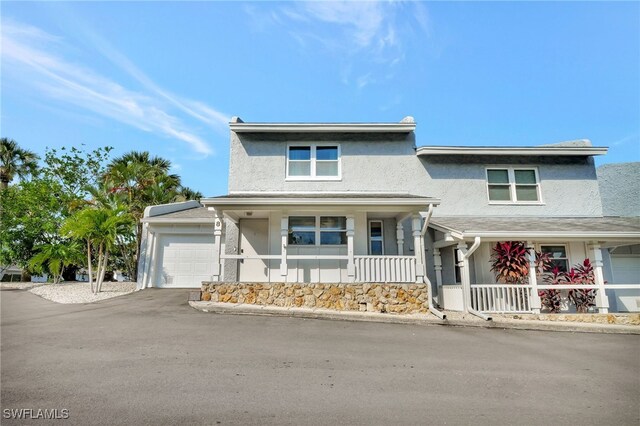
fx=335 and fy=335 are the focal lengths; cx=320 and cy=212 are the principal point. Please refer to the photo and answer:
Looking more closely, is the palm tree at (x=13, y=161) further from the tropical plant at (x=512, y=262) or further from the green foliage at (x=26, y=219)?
the tropical plant at (x=512, y=262)

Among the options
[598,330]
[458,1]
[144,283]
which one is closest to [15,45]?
[144,283]

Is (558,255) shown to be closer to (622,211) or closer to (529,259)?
(529,259)

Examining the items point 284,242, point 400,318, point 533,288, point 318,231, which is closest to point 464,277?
point 533,288

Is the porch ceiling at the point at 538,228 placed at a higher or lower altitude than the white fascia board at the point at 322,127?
lower

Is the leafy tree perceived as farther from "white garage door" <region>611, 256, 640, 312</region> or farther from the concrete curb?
"white garage door" <region>611, 256, 640, 312</region>

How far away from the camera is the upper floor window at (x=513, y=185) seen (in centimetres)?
1305

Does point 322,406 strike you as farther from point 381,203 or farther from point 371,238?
point 371,238

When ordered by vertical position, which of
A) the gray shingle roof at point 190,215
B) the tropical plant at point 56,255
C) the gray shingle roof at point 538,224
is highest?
the gray shingle roof at point 190,215

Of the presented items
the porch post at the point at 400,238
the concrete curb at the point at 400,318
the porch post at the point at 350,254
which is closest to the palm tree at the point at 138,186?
the concrete curb at the point at 400,318

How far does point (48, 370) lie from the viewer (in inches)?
184

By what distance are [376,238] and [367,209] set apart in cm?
175

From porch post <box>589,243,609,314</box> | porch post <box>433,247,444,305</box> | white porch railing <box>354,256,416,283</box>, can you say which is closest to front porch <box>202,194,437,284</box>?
white porch railing <box>354,256,416,283</box>

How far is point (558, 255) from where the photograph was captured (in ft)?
38.4

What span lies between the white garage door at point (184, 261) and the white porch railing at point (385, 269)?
21.9ft
